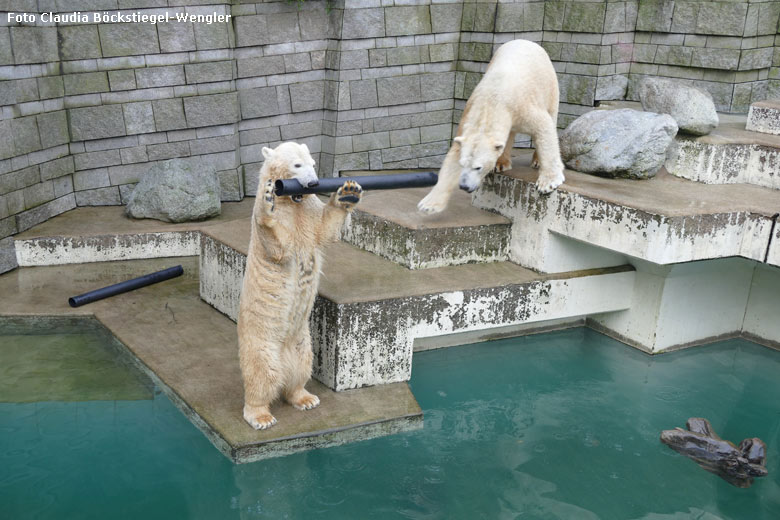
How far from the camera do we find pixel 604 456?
4.66m

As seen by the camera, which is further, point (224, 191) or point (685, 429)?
point (224, 191)

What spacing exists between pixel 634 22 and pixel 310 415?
262 inches

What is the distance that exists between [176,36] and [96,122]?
116 centimetres

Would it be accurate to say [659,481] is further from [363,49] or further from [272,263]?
[363,49]

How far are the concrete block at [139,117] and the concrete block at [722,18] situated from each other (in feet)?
19.7

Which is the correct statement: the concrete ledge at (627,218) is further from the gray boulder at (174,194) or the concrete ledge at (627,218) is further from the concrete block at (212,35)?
the concrete block at (212,35)

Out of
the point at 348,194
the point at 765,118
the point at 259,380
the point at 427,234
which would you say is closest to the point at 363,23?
the point at 427,234

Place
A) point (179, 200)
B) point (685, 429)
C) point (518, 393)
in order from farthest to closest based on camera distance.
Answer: point (179, 200)
point (518, 393)
point (685, 429)

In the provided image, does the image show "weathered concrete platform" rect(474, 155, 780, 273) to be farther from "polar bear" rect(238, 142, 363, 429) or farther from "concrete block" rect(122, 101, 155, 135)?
"concrete block" rect(122, 101, 155, 135)

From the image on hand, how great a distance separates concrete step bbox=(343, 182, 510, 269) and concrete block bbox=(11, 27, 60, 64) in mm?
3318

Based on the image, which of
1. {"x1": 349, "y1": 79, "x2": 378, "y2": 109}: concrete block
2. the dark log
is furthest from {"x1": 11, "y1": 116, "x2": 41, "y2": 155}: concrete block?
the dark log

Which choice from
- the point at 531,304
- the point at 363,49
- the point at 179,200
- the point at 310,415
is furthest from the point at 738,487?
the point at 363,49

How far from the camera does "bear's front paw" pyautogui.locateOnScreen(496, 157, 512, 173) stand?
6.22 meters

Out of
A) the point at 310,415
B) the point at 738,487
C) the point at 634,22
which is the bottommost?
the point at 738,487
